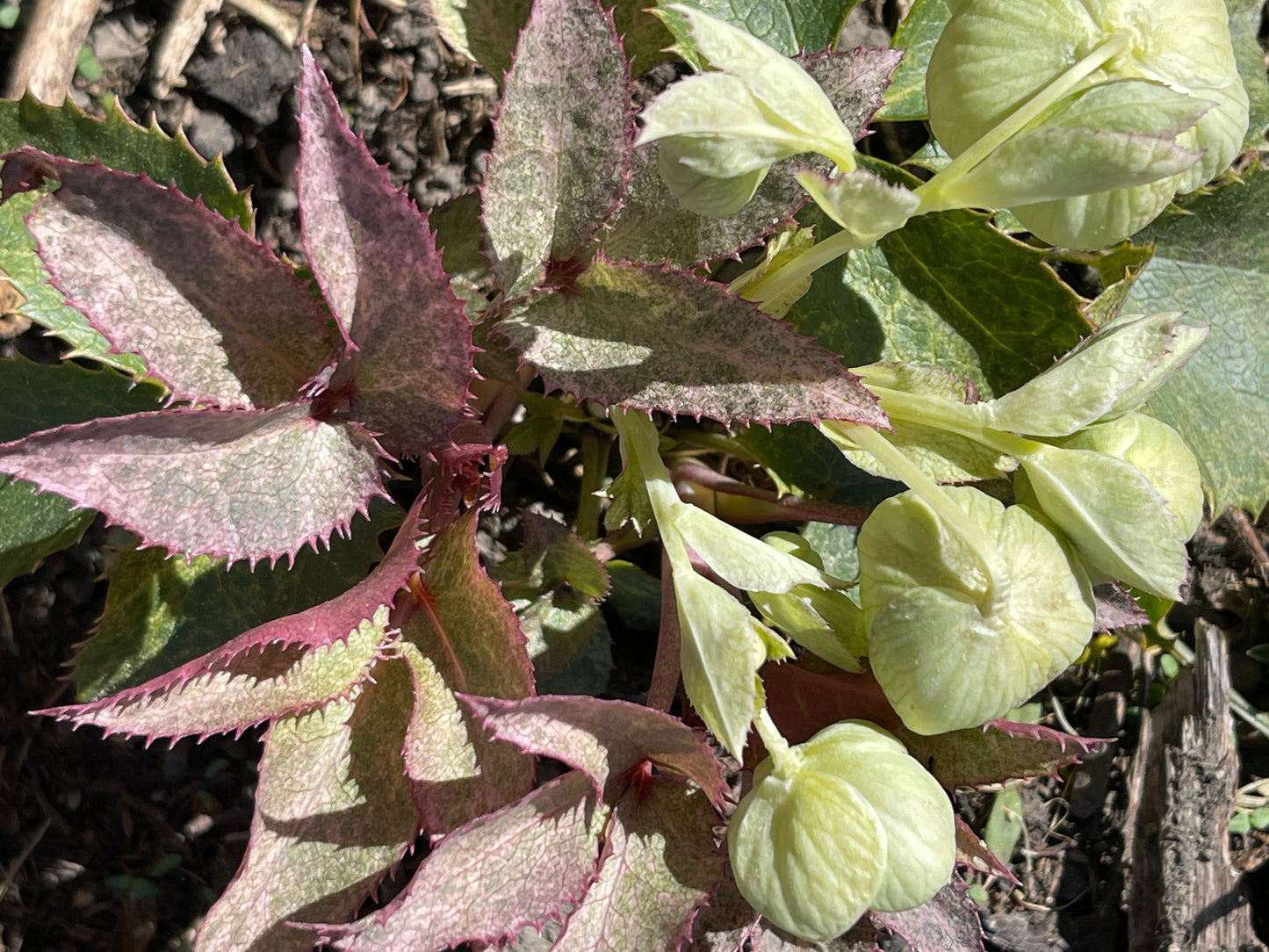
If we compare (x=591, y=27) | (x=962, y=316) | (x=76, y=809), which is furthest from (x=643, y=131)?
(x=76, y=809)

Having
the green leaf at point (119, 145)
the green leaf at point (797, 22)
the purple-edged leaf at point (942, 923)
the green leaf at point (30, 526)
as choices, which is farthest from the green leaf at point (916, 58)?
the green leaf at point (30, 526)

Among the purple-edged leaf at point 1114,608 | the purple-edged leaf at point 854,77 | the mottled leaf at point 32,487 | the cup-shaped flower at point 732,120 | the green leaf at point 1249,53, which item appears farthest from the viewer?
the green leaf at point 1249,53

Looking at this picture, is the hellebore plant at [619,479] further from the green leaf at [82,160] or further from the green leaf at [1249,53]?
the green leaf at [1249,53]

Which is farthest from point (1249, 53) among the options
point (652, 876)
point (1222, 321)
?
point (652, 876)

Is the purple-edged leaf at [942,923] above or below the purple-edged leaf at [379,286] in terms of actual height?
below

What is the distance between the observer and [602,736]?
83 centimetres

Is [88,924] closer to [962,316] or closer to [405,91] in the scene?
[405,91]

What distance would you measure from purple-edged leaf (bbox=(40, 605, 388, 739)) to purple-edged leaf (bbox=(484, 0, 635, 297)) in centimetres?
33

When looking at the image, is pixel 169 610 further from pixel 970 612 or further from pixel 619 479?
pixel 970 612

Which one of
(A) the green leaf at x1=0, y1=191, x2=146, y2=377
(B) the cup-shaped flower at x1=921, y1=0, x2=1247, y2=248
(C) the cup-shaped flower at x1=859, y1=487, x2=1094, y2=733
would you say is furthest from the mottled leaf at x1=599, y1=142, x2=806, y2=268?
(A) the green leaf at x1=0, y1=191, x2=146, y2=377

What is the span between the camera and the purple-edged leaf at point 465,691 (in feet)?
2.90

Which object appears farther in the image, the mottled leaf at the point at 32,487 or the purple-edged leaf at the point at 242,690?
the mottled leaf at the point at 32,487

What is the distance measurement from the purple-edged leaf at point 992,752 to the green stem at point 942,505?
0.61 ft

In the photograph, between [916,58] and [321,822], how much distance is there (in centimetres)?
99
